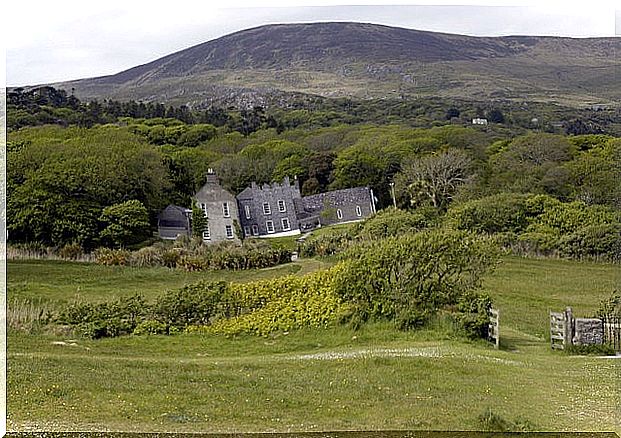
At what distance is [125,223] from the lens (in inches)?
313

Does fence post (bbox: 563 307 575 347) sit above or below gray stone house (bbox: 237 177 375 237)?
below

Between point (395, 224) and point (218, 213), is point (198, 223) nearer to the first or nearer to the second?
point (218, 213)

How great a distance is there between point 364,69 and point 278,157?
1.31m

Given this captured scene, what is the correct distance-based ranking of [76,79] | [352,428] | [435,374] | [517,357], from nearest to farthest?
[352,428]
[435,374]
[517,357]
[76,79]

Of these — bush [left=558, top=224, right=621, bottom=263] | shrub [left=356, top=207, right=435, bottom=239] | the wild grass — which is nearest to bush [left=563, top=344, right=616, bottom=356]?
bush [left=558, top=224, right=621, bottom=263]

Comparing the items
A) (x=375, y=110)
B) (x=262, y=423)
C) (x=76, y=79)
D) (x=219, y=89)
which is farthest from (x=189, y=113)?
(x=262, y=423)

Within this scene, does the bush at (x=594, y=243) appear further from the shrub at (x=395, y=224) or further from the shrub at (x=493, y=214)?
the shrub at (x=395, y=224)

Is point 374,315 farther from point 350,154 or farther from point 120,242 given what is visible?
point 120,242

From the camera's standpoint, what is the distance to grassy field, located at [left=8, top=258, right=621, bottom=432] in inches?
267

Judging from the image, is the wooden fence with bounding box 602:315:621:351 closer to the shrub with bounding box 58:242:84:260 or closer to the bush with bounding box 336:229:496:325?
the bush with bounding box 336:229:496:325

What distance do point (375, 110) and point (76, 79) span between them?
2694 mm

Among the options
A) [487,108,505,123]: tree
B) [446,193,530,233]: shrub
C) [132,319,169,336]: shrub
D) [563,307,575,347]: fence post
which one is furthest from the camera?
[487,108,505,123]: tree

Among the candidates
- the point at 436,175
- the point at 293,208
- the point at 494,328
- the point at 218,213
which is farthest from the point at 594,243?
the point at 218,213

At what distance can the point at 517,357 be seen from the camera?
755 cm
